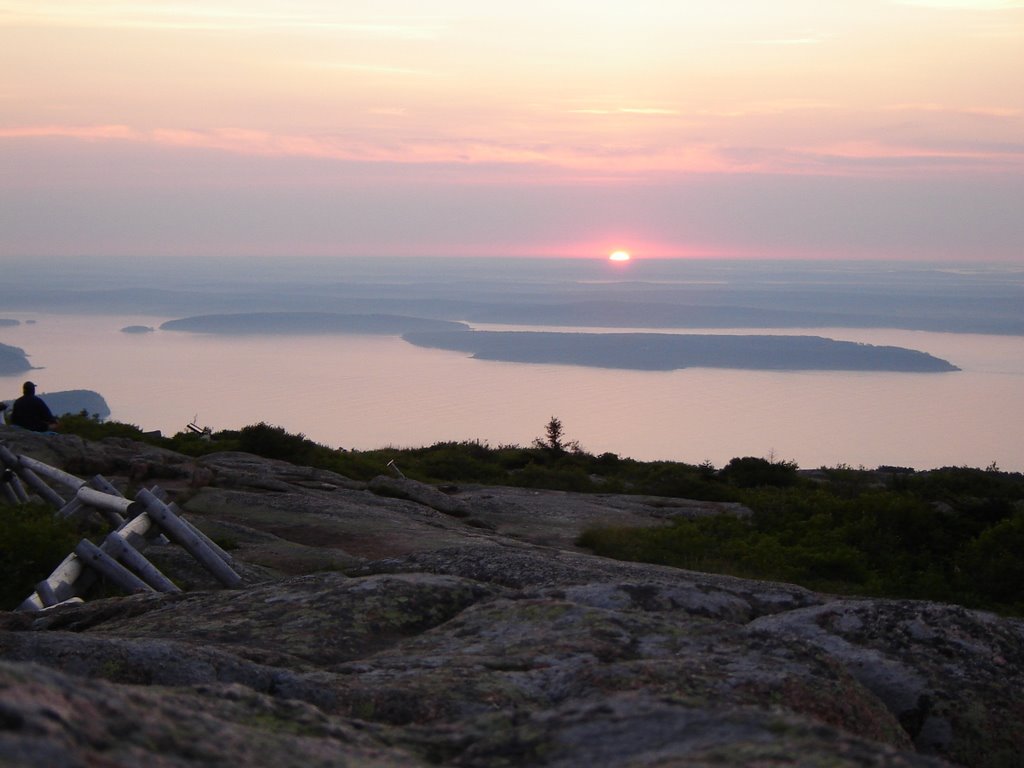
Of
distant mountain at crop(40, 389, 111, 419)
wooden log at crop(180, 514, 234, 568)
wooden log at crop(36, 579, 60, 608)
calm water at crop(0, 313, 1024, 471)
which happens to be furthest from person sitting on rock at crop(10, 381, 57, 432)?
distant mountain at crop(40, 389, 111, 419)

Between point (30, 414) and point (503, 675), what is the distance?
1949 cm

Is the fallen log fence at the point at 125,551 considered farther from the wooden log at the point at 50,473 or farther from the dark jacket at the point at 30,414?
the dark jacket at the point at 30,414

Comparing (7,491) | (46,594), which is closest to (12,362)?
(7,491)

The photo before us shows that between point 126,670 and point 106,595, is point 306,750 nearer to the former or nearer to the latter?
point 126,670

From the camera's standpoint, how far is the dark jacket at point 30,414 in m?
21.4

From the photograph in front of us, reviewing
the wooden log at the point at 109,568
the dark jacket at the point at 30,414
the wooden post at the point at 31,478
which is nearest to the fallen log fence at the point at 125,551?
the wooden log at the point at 109,568

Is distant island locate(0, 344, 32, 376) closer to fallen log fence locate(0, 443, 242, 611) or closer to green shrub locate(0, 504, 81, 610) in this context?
fallen log fence locate(0, 443, 242, 611)

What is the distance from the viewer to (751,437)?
113 m

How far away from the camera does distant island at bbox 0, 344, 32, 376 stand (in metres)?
172

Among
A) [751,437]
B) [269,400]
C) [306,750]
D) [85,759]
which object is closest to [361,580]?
[306,750]

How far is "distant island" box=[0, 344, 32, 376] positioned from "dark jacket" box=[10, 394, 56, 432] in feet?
537

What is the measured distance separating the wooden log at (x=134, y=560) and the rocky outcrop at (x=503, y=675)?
2091 millimetres

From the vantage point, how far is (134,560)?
34.5 feet

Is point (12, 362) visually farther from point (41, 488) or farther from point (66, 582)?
point (66, 582)
